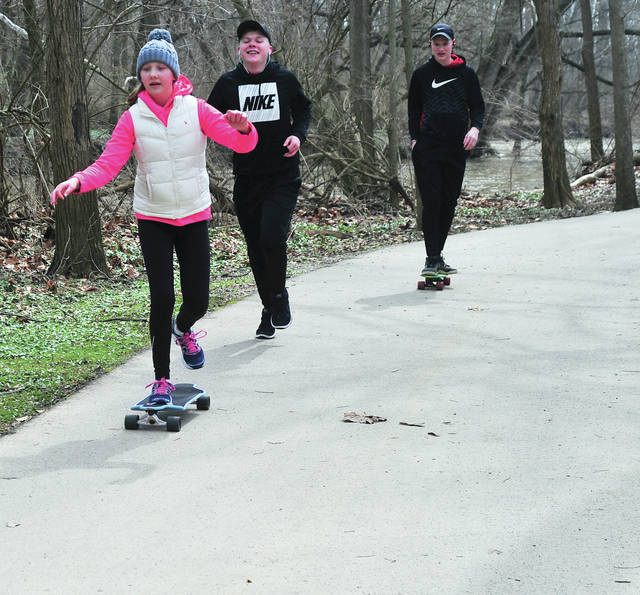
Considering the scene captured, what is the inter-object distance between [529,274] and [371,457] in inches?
213

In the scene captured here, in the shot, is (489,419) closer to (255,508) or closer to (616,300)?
(255,508)

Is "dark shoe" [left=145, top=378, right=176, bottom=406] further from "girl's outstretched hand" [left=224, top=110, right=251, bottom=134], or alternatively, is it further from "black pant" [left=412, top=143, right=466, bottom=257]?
"black pant" [left=412, top=143, right=466, bottom=257]

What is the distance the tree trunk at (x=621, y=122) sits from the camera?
14.7 meters

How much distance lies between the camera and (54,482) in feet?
13.6

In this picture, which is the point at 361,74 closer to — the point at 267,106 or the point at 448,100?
the point at 448,100

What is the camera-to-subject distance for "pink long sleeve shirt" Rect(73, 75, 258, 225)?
4.96m

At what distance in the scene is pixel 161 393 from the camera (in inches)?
199

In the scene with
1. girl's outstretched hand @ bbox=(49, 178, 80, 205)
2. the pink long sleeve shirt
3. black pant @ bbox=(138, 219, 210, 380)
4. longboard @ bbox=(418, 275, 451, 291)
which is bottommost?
longboard @ bbox=(418, 275, 451, 291)

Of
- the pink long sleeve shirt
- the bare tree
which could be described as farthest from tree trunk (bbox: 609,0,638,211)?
the pink long sleeve shirt

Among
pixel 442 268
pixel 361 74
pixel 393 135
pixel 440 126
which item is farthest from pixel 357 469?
pixel 361 74

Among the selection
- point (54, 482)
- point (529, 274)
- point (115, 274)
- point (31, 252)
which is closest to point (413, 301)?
point (529, 274)

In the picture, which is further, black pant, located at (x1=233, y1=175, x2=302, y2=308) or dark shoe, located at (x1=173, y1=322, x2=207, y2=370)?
black pant, located at (x1=233, y1=175, x2=302, y2=308)

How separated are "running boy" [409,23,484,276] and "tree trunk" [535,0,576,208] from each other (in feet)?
24.0

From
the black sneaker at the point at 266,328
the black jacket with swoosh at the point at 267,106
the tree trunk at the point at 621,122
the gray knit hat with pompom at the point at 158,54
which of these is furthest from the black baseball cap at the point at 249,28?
the tree trunk at the point at 621,122
